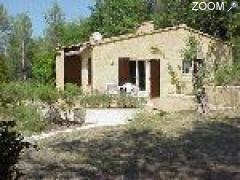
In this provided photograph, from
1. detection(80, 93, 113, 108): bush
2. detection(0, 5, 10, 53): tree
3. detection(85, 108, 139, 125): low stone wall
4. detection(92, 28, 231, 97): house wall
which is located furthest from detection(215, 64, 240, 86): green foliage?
detection(0, 5, 10, 53): tree

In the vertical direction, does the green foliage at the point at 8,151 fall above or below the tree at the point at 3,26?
below

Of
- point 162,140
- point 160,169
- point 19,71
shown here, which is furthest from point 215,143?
point 19,71

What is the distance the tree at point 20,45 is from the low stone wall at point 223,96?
51.9 m

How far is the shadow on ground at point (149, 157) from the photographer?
36.2ft

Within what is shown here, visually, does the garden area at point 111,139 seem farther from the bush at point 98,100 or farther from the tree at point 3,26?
the tree at point 3,26

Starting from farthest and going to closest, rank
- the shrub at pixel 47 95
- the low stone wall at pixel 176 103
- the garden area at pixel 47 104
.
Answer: the low stone wall at pixel 176 103 → the shrub at pixel 47 95 → the garden area at pixel 47 104

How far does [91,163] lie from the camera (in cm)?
1202

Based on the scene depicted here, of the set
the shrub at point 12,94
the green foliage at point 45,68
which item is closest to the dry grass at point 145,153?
the shrub at point 12,94

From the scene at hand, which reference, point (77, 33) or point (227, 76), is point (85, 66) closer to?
point (227, 76)

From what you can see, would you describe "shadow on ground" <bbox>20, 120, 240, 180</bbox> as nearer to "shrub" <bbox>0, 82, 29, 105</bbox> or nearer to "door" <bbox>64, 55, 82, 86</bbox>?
"shrub" <bbox>0, 82, 29, 105</bbox>

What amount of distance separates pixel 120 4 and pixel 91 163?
47.7 meters

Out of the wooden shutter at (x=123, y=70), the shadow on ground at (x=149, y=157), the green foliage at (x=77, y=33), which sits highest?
the green foliage at (x=77, y=33)

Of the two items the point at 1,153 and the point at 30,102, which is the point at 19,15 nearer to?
the point at 30,102

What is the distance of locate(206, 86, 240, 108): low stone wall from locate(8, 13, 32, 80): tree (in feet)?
170
